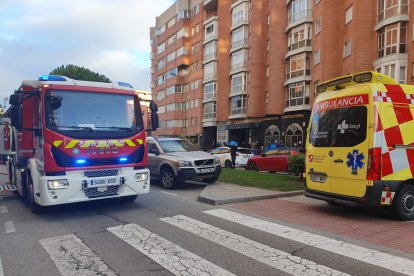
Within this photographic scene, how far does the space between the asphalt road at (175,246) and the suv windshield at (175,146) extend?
4.69 metres

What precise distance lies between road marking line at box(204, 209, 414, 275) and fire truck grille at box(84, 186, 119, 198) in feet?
7.40

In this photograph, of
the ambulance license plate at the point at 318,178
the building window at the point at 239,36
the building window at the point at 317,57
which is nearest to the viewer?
the ambulance license plate at the point at 318,178

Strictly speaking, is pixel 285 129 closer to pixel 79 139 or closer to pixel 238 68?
pixel 238 68

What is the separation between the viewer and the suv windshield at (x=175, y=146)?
490 inches

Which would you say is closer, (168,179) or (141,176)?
(141,176)

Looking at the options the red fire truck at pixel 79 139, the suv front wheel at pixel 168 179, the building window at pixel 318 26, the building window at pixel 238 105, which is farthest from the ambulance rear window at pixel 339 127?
the building window at pixel 238 105

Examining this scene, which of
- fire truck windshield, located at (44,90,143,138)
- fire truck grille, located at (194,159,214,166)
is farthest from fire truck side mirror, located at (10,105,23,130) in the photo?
fire truck grille, located at (194,159,214,166)

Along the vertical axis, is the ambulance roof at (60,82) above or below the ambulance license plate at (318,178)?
above

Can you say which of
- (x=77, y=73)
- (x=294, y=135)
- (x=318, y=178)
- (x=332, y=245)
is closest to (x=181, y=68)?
(x=77, y=73)

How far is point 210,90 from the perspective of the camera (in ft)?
173

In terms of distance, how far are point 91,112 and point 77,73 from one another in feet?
126

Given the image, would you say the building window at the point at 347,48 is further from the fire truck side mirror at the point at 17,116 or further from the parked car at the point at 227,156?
the fire truck side mirror at the point at 17,116

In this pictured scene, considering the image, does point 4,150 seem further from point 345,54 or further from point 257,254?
point 345,54

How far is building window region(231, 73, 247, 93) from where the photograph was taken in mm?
44688
